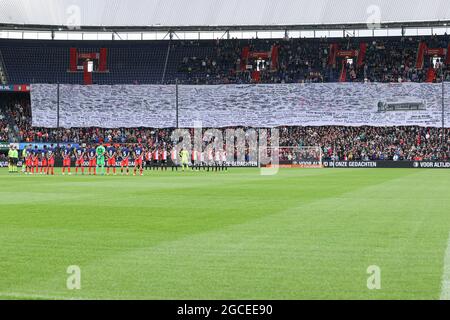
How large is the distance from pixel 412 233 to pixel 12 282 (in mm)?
7927

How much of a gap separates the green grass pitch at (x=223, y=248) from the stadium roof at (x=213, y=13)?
58.2 meters

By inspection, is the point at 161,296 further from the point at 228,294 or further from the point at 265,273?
the point at 265,273

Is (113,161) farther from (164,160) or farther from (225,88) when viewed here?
(225,88)

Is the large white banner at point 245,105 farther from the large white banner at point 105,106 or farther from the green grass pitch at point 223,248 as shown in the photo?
the green grass pitch at point 223,248

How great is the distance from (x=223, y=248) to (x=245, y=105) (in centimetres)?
6264

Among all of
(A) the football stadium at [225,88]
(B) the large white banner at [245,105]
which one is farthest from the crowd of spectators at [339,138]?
(B) the large white banner at [245,105]

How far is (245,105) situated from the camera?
74.2 metres

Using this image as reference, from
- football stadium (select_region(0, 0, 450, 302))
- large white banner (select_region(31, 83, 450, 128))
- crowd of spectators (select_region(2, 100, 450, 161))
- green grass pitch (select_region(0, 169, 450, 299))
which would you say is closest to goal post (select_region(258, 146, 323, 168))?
football stadium (select_region(0, 0, 450, 302))

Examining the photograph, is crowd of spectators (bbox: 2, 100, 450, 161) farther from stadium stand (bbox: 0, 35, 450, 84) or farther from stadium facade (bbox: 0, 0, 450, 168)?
stadium stand (bbox: 0, 35, 450, 84)

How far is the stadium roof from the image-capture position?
7688cm

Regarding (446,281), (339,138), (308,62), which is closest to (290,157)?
(339,138)

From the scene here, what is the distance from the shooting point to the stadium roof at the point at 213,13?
7688 centimetres

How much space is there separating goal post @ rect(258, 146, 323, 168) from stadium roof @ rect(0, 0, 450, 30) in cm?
1596
